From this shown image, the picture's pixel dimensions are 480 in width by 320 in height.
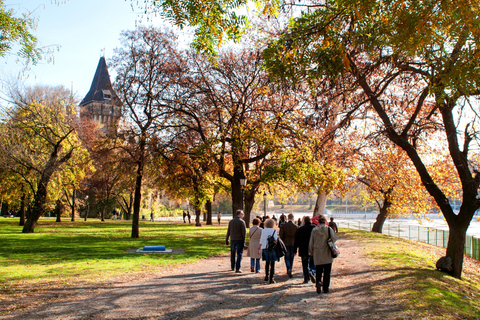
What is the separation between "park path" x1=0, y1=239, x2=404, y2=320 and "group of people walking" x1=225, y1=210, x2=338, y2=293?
331mm

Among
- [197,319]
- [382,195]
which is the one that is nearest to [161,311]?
[197,319]

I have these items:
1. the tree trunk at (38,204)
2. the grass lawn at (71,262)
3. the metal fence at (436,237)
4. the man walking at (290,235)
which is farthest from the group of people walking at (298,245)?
the metal fence at (436,237)

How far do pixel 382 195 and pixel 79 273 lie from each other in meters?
26.9

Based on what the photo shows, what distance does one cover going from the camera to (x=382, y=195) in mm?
32250

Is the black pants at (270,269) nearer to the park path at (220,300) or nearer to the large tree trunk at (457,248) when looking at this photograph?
the park path at (220,300)

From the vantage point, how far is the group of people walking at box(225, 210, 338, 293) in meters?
8.70

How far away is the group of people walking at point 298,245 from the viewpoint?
8.70 m

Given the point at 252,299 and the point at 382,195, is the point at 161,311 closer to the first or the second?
the point at 252,299

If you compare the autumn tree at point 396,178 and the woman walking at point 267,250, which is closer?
the woman walking at point 267,250

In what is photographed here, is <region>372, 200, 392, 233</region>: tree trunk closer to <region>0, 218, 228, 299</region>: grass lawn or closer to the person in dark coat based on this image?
<region>0, 218, 228, 299</region>: grass lawn

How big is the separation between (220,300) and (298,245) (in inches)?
127

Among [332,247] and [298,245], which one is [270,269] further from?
[332,247]

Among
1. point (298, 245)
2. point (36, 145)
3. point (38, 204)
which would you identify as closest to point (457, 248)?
point (298, 245)

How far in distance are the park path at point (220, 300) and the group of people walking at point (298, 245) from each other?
33cm
